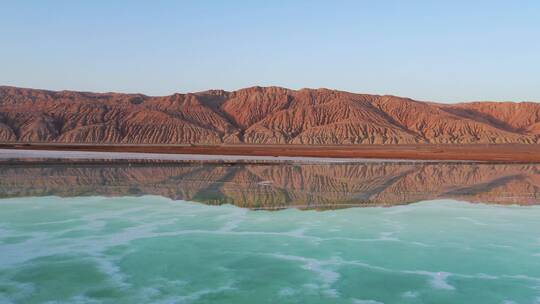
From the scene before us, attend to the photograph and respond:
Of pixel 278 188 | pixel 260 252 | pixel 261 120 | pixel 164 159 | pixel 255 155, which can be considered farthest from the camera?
pixel 261 120

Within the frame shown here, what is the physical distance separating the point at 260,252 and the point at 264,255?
239mm

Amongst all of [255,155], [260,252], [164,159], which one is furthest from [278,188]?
[255,155]

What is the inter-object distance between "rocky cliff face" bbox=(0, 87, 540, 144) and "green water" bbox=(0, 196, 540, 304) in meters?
110

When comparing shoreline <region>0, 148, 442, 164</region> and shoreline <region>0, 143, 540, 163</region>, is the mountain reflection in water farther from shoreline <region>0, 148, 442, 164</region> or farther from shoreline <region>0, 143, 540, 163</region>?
shoreline <region>0, 143, 540, 163</region>

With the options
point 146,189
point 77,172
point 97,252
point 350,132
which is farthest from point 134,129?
point 97,252

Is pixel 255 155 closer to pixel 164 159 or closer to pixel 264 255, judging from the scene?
pixel 164 159

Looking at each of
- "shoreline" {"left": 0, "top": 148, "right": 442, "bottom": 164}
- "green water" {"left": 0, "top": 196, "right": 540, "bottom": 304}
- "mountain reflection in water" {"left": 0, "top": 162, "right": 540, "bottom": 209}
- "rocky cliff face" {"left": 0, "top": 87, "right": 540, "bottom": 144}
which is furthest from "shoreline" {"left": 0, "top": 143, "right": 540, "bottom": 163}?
"rocky cliff face" {"left": 0, "top": 87, "right": 540, "bottom": 144}

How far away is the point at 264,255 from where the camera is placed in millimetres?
9609

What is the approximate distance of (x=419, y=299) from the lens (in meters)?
7.13

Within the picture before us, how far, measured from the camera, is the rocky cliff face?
125 meters

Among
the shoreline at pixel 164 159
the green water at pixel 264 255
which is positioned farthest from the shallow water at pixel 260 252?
the shoreline at pixel 164 159

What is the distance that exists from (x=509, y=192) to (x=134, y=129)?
116779 millimetres

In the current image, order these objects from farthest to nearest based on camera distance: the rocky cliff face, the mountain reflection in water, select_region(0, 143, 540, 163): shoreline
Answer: the rocky cliff face
select_region(0, 143, 540, 163): shoreline
the mountain reflection in water

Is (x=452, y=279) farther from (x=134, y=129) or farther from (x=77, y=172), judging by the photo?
(x=134, y=129)
